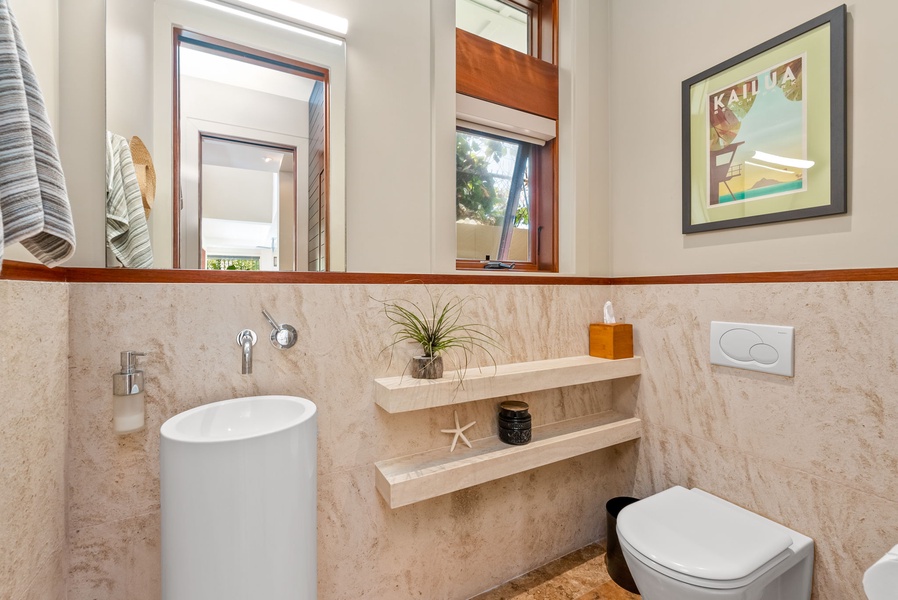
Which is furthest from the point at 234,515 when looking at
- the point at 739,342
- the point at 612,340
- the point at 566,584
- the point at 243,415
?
the point at 739,342

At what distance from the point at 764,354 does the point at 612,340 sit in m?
0.51

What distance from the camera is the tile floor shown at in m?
1.42

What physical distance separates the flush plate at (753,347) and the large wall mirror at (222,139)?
4.46ft

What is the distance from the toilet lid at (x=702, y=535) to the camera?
98 centimetres

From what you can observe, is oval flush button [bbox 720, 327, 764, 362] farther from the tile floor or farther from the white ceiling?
the white ceiling

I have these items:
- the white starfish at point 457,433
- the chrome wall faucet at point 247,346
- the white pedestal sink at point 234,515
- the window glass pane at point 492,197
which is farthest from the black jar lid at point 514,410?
the chrome wall faucet at point 247,346

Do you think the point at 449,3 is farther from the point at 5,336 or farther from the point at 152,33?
the point at 5,336

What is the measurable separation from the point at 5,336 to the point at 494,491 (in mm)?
1422

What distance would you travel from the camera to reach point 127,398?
938mm

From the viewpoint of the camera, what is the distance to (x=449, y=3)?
1463 millimetres

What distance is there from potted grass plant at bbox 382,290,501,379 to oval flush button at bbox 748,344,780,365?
0.86 m

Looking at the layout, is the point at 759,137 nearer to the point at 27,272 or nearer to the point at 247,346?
the point at 247,346

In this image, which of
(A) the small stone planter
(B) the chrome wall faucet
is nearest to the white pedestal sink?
(B) the chrome wall faucet

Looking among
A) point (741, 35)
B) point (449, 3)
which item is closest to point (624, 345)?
point (741, 35)
